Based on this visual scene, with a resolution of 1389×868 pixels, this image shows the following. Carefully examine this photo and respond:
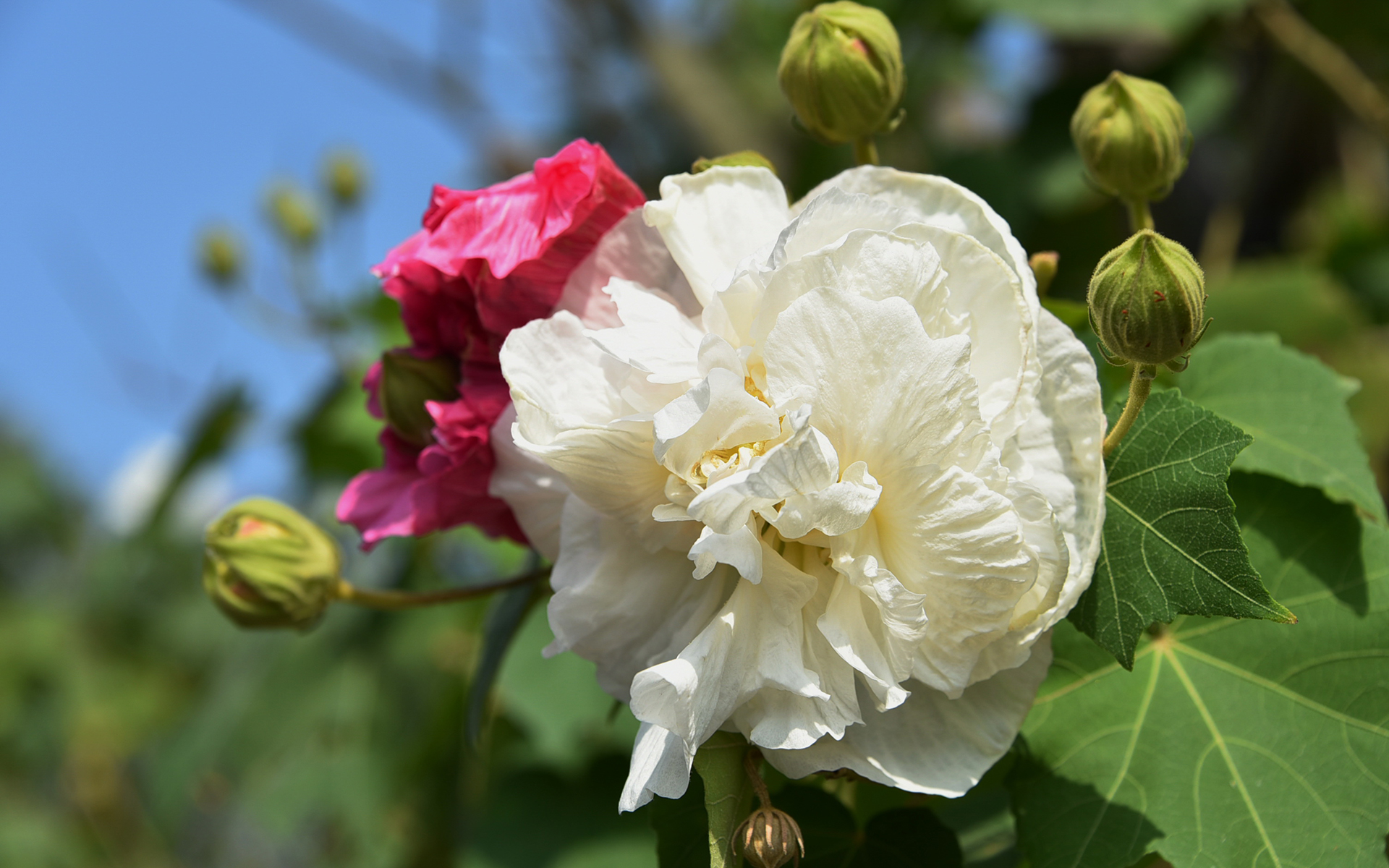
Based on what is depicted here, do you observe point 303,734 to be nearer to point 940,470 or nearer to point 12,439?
point 940,470

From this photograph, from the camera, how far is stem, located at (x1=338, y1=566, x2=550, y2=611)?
87 cm

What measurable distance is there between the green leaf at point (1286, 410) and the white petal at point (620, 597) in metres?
0.42

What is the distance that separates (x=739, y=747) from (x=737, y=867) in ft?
0.22

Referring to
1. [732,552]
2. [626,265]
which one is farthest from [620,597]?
[626,265]

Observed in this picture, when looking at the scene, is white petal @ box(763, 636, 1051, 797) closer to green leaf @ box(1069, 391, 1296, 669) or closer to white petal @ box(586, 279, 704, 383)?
green leaf @ box(1069, 391, 1296, 669)

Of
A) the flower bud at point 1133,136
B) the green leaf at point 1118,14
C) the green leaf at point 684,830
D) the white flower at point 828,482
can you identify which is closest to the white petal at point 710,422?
the white flower at point 828,482

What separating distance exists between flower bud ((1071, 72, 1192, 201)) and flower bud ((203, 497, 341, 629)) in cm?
71

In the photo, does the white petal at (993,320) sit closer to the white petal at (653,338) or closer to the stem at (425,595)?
the white petal at (653,338)

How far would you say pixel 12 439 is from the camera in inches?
295

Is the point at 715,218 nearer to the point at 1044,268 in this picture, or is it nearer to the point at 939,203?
the point at 939,203

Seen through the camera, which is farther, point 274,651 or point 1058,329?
point 274,651

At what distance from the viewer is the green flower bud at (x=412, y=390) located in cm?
77

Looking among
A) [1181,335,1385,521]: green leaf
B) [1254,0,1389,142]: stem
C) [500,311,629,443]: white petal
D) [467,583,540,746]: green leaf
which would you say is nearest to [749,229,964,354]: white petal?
[500,311,629,443]: white petal

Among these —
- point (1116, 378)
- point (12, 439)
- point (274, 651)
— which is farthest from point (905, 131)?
point (12, 439)
